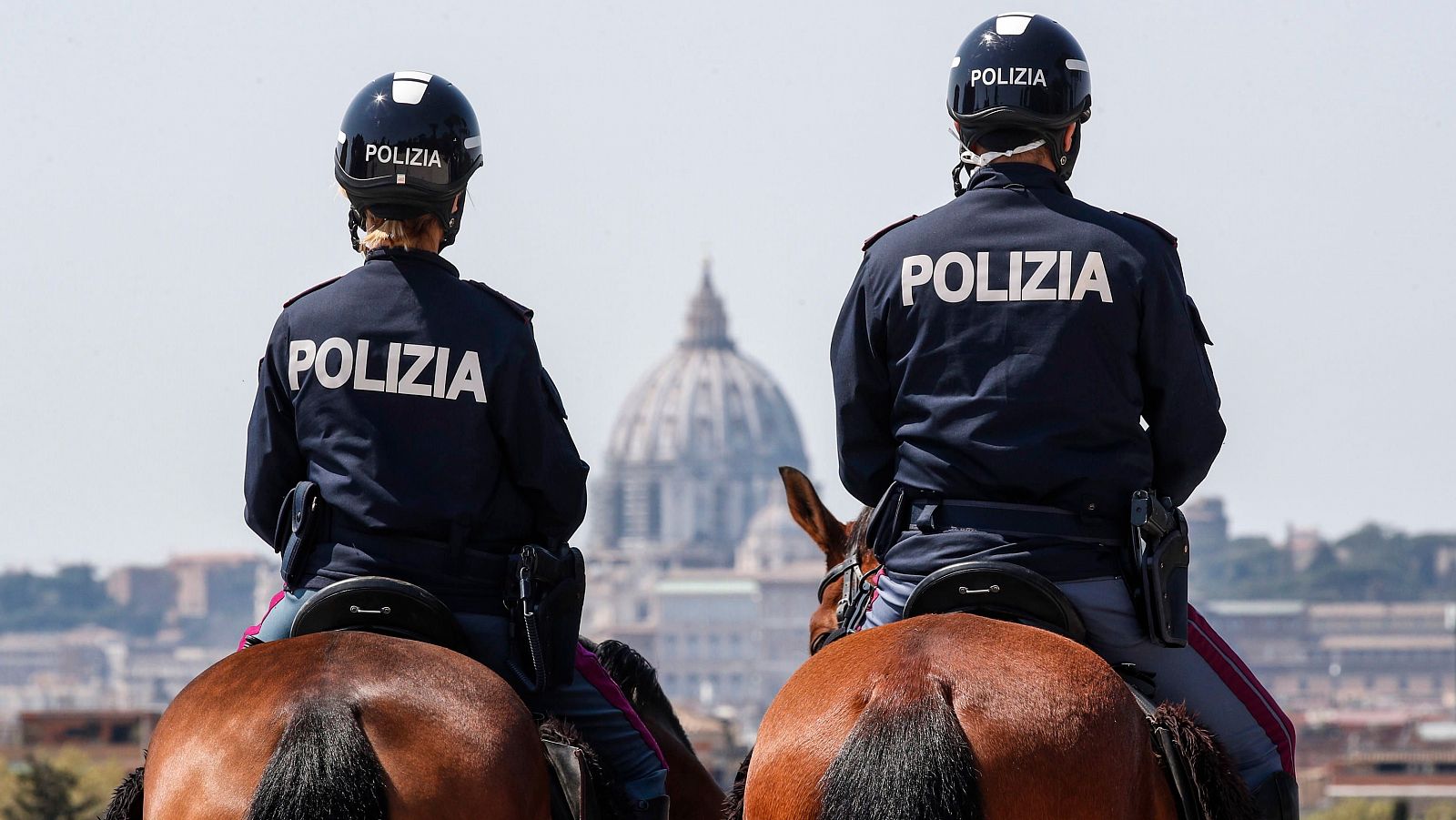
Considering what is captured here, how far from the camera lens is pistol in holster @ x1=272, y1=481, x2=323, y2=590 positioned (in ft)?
18.3

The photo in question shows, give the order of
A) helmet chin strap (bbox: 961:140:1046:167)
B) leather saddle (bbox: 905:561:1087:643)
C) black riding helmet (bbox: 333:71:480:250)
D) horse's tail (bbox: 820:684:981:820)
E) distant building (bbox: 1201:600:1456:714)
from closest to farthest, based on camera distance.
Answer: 1. horse's tail (bbox: 820:684:981:820)
2. leather saddle (bbox: 905:561:1087:643)
3. helmet chin strap (bbox: 961:140:1046:167)
4. black riding helmet (bbox: 333:71:480:250)
5. distant building (bbox: 1201:600:1456:714)

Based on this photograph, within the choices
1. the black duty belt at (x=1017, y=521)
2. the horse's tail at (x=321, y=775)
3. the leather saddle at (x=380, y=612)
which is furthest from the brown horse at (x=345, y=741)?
the black duty belt at (x=1017, y=521)

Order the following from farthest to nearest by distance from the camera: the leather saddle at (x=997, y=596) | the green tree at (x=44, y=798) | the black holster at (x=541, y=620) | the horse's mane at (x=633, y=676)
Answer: the green tree at (x=44, y=798) < the horse's mane at (x=633, y=676) < the black holster at (x=541, y=620) < the leather saddle at (x=997, y=596)

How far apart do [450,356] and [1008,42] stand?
1.29m

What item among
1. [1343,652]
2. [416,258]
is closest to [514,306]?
[416,258]

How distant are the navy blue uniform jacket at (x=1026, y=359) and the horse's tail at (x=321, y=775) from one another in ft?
4.23

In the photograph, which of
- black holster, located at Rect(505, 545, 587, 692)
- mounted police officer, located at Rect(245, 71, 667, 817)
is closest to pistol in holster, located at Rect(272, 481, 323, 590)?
mounted police officer, located at Rect(245, 71, 667, 817)

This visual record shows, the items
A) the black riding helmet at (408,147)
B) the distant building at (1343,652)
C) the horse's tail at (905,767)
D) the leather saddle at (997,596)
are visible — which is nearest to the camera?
the horse's tail at (905,767)

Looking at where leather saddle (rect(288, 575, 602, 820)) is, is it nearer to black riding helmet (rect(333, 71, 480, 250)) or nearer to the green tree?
black riding helmet (rect(333, 71, 480, 250))

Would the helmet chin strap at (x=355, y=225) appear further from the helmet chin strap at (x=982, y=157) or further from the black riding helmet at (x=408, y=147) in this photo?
the helmet chin strap at (x=982, y=157)

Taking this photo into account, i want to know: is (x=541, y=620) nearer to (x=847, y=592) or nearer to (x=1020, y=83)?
(x=847, y=592)

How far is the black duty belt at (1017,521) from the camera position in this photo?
5266mm

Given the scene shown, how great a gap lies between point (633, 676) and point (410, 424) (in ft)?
4.10

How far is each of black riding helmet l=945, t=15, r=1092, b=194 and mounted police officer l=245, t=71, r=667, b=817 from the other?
103cm
